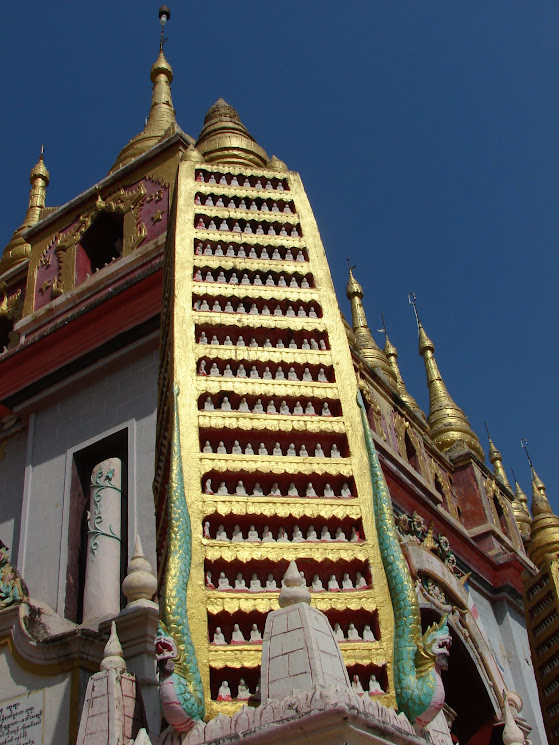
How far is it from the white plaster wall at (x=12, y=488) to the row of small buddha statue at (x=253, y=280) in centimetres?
406

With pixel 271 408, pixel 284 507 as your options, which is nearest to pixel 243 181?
pixel 271 408

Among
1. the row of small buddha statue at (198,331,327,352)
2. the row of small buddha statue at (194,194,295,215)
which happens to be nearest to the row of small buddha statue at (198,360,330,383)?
the row of small buddha statue at (198,331,327,352)

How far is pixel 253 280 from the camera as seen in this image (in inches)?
356

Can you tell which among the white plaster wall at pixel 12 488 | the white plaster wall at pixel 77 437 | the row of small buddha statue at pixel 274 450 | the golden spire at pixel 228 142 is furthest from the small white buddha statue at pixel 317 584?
the golden spire at pixel 228 142

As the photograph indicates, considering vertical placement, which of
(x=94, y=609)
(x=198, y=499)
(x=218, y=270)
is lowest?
(x=198, y=499)

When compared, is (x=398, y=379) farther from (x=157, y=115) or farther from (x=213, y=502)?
(x=213, y=502)

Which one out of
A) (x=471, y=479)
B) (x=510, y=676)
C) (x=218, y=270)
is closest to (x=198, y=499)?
(x=218, y=270)

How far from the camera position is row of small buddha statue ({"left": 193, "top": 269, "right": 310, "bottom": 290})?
8.81m

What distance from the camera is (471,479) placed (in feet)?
58.5

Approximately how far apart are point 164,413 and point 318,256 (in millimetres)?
2487

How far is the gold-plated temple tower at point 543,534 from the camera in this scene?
82.6ft

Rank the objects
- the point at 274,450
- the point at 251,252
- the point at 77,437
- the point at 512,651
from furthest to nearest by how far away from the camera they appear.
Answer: the point at 512,651, the point at 77,437, the point at 251,252, the point at 274,450

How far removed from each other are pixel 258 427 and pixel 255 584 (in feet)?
4.74

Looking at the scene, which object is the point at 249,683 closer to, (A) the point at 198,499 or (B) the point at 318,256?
(A) the point at 198,499
